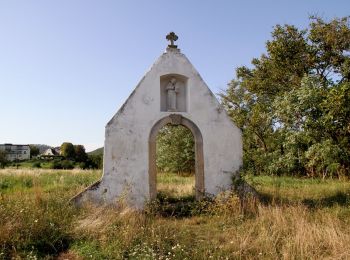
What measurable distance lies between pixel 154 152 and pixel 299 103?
218 inches

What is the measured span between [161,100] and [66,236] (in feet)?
17.2

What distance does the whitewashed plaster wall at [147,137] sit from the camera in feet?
32.2

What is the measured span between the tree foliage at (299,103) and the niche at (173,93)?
2728 mm

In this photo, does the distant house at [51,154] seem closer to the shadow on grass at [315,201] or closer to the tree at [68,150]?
the tree at [68,150]

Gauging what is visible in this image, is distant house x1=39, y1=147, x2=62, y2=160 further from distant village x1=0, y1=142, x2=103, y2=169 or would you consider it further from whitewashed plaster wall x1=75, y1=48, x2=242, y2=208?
whitewashed plaster wall x1=75, y1=48, x2=242, y2=208

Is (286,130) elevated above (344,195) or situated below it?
above

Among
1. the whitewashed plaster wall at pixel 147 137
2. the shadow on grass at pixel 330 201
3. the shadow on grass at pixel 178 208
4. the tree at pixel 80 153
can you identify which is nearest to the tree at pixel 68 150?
the tree at pixel 80 153

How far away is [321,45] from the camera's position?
1961cm

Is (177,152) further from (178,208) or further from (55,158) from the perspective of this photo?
(55,158)

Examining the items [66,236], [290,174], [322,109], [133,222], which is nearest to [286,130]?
[322,109]

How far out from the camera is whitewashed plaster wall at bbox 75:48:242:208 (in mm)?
9820

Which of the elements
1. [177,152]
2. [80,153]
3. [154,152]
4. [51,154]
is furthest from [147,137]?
[51,154]

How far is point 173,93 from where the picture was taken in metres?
10.8

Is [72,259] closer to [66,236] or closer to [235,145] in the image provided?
[66,236]
